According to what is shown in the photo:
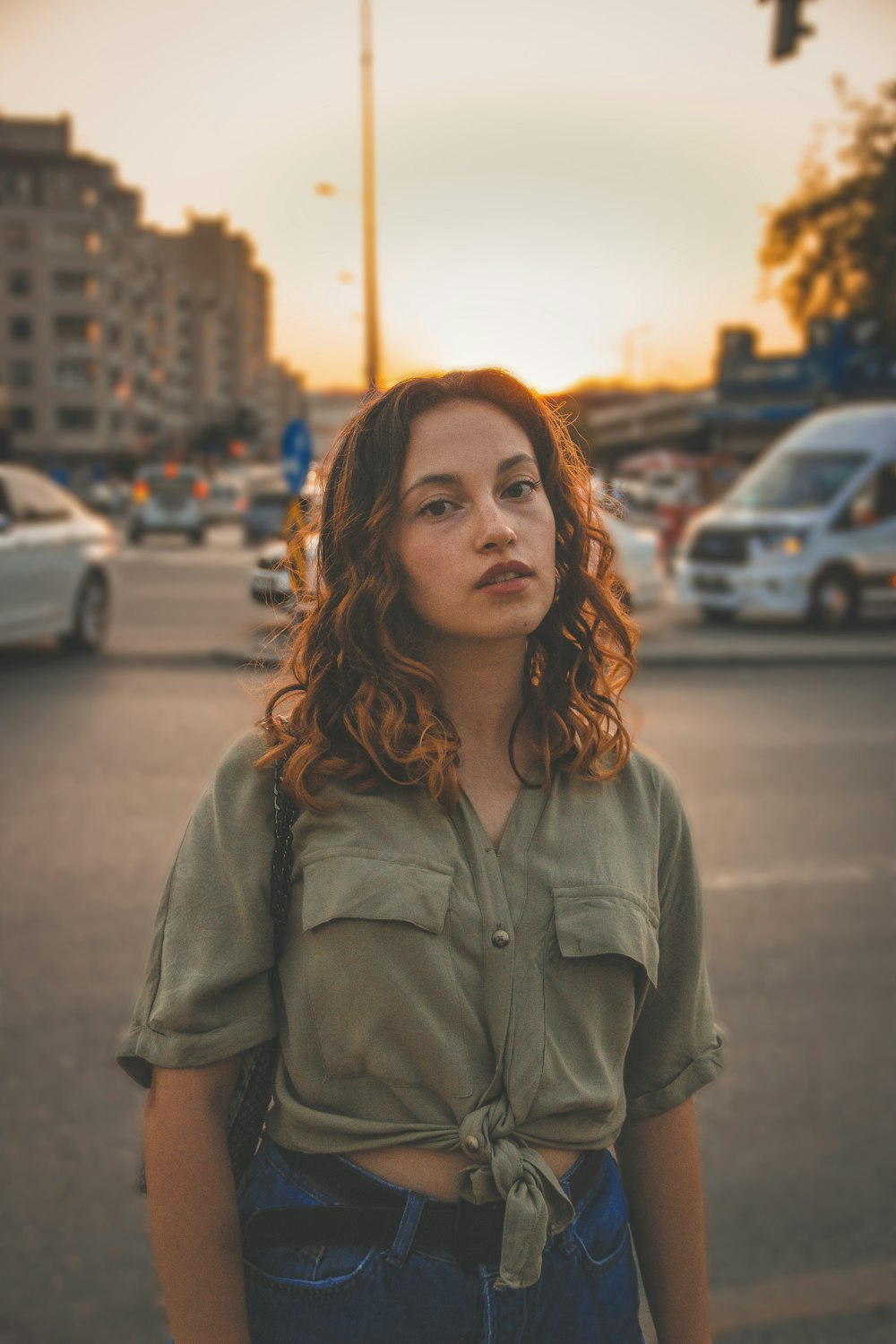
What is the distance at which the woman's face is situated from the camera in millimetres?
1549

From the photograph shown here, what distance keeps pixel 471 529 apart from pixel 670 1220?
0.87 metres

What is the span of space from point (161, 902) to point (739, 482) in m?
17.2

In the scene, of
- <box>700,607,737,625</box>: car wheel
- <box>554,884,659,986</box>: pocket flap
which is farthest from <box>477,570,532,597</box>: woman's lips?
<box>700,607,737,625</box>: car wheel

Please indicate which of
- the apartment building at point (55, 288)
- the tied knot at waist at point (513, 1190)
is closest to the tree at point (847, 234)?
the tied knot at waist at point (513, 1190)

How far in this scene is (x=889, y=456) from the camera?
55.1 feet

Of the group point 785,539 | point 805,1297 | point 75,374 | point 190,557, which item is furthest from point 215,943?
point 75,374

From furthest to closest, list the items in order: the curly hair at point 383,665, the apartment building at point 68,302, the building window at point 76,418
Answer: the building window at point 76,418, the apartment building at point 68,302, the curly hair at point 383,665

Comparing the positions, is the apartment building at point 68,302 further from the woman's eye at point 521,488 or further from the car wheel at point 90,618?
the woman's eye at point 521,488

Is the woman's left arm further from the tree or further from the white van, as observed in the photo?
the tree

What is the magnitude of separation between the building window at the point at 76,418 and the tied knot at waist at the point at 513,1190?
92.9 metres

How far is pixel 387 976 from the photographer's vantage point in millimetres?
1452

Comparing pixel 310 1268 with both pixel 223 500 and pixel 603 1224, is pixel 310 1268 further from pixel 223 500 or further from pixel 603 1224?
pixel 223 500

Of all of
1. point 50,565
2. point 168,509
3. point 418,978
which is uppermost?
point 418,978

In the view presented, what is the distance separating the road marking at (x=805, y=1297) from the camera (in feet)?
10.0
